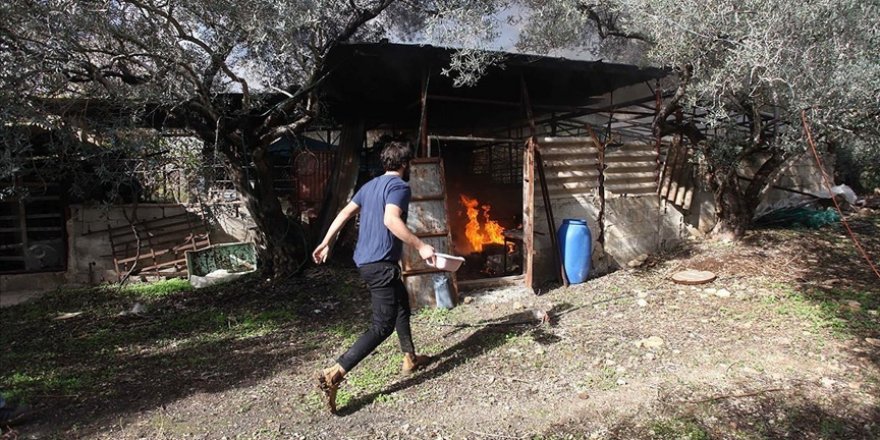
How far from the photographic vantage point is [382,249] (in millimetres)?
3768

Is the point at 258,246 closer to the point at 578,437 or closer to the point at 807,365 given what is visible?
the point at 578,437

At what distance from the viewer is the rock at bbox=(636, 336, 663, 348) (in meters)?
4.63

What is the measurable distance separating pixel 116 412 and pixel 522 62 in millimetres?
5951

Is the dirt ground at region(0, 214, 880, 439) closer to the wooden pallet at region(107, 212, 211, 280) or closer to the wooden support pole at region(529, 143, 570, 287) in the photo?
the wooden support pole at region(529, 143, 570, 287)

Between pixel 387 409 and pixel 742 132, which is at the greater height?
pixel 742 132

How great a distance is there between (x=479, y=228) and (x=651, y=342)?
6.08 m

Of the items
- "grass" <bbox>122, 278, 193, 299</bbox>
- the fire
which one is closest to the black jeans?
"grass" <bbox>122, 278, 193, 299</bbox>

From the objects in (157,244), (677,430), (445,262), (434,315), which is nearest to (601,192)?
(434,315)

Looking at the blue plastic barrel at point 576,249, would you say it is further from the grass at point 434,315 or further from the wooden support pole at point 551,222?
the grass at point 434,315

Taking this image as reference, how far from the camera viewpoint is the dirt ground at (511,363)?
344 centimetres

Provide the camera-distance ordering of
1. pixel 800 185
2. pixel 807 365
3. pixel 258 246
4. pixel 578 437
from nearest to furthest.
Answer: pixel 578 437
pixel 807 365
pixel 258 246
pixel 800 185

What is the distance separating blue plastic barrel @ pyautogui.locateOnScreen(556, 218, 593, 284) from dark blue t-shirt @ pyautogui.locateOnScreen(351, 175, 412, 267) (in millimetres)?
3776

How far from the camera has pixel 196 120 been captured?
281 inches

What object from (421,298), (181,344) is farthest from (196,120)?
(421,298)
